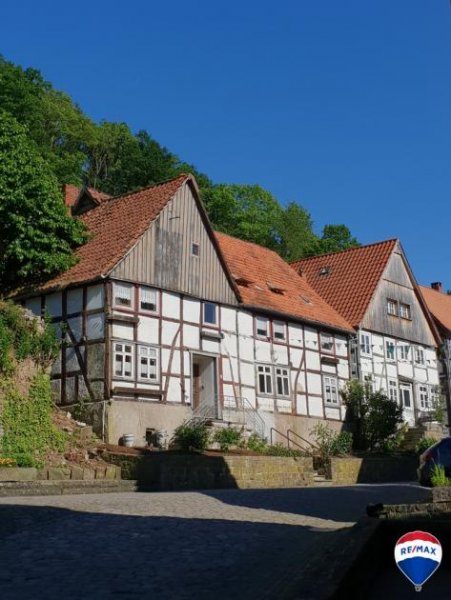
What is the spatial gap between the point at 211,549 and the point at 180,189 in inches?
916

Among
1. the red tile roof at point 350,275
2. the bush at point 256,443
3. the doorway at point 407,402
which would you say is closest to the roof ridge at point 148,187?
the bush at point 256,443

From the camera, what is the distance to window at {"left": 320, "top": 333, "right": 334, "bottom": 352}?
37.3 meters

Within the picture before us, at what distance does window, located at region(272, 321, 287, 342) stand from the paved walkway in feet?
60.6

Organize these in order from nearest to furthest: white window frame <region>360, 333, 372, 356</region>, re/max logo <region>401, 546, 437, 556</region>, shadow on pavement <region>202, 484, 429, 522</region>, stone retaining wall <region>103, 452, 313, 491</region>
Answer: re/max logo <region>401, 546, 437, 556</region>
shadow on pavement <region>202, 484, 429, 522</region>
stone retaining wall <region>103, 452, 313, 491</region>
white window frame <region>360, 333, 372, 356</region>

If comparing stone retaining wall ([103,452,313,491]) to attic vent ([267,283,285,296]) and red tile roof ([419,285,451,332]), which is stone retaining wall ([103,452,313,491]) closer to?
attic vent ([267,283,285,296])

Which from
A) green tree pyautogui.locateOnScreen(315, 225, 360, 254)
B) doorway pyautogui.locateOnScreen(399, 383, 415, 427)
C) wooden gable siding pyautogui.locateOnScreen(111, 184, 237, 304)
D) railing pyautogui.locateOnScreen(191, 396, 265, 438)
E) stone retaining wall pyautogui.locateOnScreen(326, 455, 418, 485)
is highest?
green tree pyautogui.locateOnScreen(315, 225, 360, 254)

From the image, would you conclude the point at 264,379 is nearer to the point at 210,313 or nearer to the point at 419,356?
the point at 210,313

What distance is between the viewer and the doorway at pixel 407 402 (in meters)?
41.7

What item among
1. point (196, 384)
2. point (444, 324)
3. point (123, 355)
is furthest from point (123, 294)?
point (444, 324)

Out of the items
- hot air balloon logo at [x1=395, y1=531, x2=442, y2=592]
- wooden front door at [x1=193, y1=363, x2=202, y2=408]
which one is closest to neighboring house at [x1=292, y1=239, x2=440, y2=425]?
wooden front door at [x1=193, y1=363, x2=202, y2=408]

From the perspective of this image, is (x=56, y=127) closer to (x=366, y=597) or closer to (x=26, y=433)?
(x=26, y=433)

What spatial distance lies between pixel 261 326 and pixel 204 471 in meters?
11.8

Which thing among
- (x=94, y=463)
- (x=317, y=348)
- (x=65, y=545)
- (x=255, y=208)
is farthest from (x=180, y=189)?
(x=255, y=208)

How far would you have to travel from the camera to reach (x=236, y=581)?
7910 millimetres
